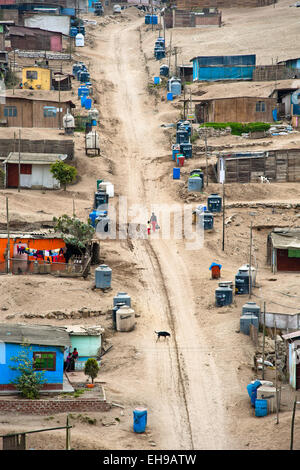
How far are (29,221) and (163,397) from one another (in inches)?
690

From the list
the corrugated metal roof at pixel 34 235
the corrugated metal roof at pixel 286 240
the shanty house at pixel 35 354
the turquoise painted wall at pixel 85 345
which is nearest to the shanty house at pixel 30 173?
the corrugated metal roof at pixel 34 235

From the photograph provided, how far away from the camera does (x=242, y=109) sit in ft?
211

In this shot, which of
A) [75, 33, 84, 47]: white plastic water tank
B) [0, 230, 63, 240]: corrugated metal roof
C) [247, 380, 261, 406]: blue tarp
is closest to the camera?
[247, 380, 261, 406]: blue tarp

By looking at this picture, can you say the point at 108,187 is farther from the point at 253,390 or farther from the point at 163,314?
the point at 253,390

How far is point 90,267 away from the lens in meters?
42.9

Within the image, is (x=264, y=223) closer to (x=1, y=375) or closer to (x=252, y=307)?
(x=252, y=307)

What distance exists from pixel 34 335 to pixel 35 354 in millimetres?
893

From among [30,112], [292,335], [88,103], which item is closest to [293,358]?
[292,335]

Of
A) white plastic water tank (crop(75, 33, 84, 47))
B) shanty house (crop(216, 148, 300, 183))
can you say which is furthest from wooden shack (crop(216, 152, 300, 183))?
white plastic water tank (crop(75, 33, 84, 47))

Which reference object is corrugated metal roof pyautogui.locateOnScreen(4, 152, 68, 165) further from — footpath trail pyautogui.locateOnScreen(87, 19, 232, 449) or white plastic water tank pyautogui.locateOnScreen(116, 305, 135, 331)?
white plastic water tank pyautogui.locateOnScreen(116, 305, 135, 331)

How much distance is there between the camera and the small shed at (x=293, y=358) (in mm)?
31750

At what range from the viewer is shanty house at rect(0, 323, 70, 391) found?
30.5 meters

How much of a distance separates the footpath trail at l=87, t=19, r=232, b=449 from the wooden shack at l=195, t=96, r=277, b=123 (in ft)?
12.5

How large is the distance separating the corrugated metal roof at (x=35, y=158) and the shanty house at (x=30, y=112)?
765 centimetres
